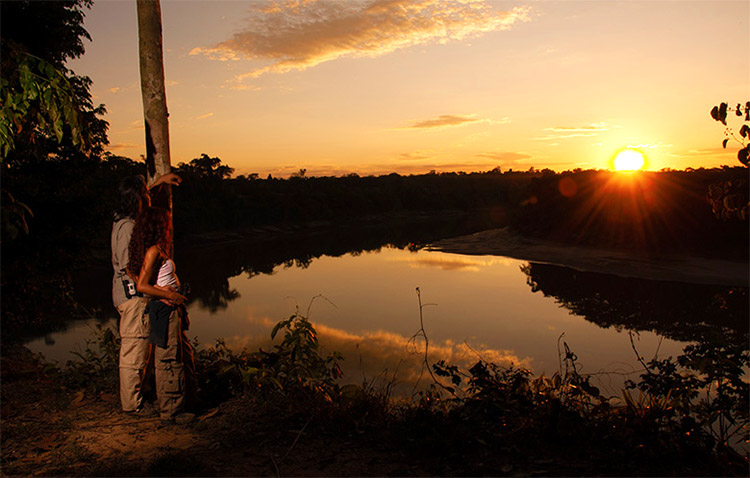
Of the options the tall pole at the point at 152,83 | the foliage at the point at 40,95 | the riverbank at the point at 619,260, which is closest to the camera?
the foliage at the point at 40,95

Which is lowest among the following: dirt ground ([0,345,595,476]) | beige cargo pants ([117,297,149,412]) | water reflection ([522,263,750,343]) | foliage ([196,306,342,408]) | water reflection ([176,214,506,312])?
water reflection ([176,214,506,312])

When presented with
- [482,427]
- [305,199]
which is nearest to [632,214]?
[482,427]

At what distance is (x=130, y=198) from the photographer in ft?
12.7

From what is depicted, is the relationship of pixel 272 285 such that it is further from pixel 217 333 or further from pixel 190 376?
pixel 190 376

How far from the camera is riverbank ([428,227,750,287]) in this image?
1984 centimetres

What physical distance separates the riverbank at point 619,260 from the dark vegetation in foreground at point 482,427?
18.1 metres

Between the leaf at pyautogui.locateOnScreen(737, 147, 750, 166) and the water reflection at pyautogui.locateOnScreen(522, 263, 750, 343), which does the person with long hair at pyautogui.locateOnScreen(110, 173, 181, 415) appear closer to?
the leaf at pyautogui.locateOnScreen(737, 147, 750, 166)

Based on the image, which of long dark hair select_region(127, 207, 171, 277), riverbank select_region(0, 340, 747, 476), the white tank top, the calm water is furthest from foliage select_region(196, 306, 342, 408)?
long dark hair select_region(127, 207, 171, 277)

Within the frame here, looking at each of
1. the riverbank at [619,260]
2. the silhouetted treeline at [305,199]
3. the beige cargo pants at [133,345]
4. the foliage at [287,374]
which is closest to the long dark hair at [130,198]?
the beige cargo pants at [133,345]

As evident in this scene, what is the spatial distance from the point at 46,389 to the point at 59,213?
495cm

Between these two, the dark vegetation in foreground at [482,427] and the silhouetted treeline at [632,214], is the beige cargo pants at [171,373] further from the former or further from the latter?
the silhouetted treeline at [632,214]

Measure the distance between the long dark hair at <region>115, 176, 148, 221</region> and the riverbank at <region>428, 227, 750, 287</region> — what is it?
20.5 meters

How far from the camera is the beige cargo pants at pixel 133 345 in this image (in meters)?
3.88

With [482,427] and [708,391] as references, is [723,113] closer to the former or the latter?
[708,391]
